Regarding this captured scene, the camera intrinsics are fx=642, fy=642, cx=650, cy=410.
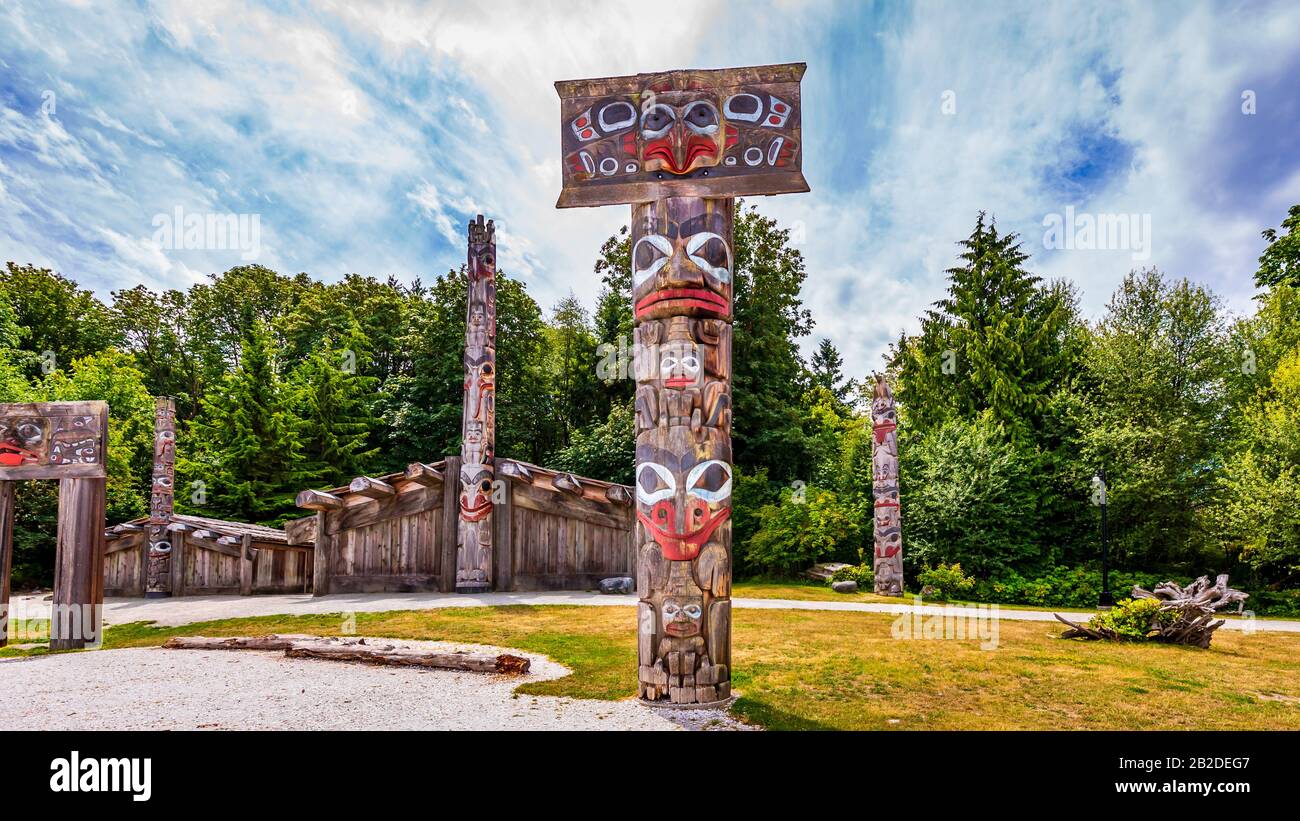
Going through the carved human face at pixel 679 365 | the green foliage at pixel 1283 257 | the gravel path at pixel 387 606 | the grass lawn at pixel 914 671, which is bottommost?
the gravel path at pixel 387 606

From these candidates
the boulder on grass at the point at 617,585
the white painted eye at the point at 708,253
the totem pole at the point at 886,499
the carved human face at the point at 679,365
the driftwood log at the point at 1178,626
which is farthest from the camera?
the totem pole at the point at 886,499

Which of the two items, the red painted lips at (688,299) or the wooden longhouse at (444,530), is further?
the wooden longhouse at (444,530)

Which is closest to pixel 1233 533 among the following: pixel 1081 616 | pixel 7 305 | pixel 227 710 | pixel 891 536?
pixel 1081 616

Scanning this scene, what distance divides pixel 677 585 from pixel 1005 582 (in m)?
17.2

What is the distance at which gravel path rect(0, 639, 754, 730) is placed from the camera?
5.27m

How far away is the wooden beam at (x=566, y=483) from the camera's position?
15.3 m

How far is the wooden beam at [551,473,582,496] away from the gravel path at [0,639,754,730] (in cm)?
730

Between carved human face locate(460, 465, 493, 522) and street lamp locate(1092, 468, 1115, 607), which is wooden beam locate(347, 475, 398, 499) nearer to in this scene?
carved human face locate(460, 465, 493, 522)

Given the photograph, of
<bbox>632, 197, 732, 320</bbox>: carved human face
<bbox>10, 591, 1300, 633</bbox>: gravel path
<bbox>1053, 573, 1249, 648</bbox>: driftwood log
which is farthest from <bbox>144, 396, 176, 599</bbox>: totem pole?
<bbox>1053, 573, 1249, 648</bbox>: driftwood log

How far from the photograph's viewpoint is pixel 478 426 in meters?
15.6

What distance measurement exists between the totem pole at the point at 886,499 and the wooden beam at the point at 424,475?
1147 centimetres

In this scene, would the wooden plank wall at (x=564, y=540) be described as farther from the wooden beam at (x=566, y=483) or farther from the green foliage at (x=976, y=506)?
the green foliage at (x=976, y=506)

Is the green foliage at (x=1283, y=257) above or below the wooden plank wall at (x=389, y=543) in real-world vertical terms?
above

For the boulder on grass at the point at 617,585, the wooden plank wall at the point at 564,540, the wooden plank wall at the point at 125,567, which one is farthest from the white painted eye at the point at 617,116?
the wooden plank wall at the point at 125,567
